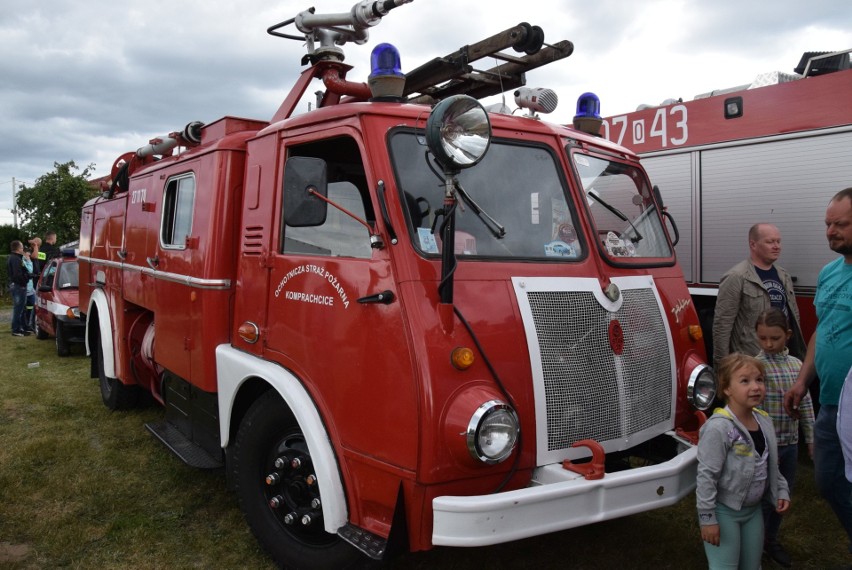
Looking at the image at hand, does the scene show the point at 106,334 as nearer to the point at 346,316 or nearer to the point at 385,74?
the point at 346,316

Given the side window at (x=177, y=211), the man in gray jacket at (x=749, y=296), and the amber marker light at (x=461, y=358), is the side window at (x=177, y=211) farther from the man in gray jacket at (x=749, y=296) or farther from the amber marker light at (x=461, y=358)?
the man in gray jacket at (x=749, y=296)

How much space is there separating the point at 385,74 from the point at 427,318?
1.37 m

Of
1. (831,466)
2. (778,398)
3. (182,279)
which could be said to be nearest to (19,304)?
(182,279)

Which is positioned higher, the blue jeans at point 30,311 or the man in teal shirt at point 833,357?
the man in teal shirt at point 833,357

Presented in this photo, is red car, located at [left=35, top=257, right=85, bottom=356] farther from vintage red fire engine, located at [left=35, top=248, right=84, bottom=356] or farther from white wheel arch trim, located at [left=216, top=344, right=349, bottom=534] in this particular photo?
white wheel arch trim, located at [left=216, top=344, right=349, bottom=534]

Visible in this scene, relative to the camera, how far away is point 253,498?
11.7 feet

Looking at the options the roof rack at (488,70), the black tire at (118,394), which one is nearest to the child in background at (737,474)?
the roof rack at (488,70)

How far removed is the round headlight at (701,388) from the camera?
3.45 m

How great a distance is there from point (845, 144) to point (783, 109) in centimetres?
57

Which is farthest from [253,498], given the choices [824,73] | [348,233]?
[824,73]

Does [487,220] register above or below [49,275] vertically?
above

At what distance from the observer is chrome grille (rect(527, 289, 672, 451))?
292 cm

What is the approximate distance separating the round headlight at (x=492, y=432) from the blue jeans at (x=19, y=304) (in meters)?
12.8

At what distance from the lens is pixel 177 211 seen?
15.3 ft
